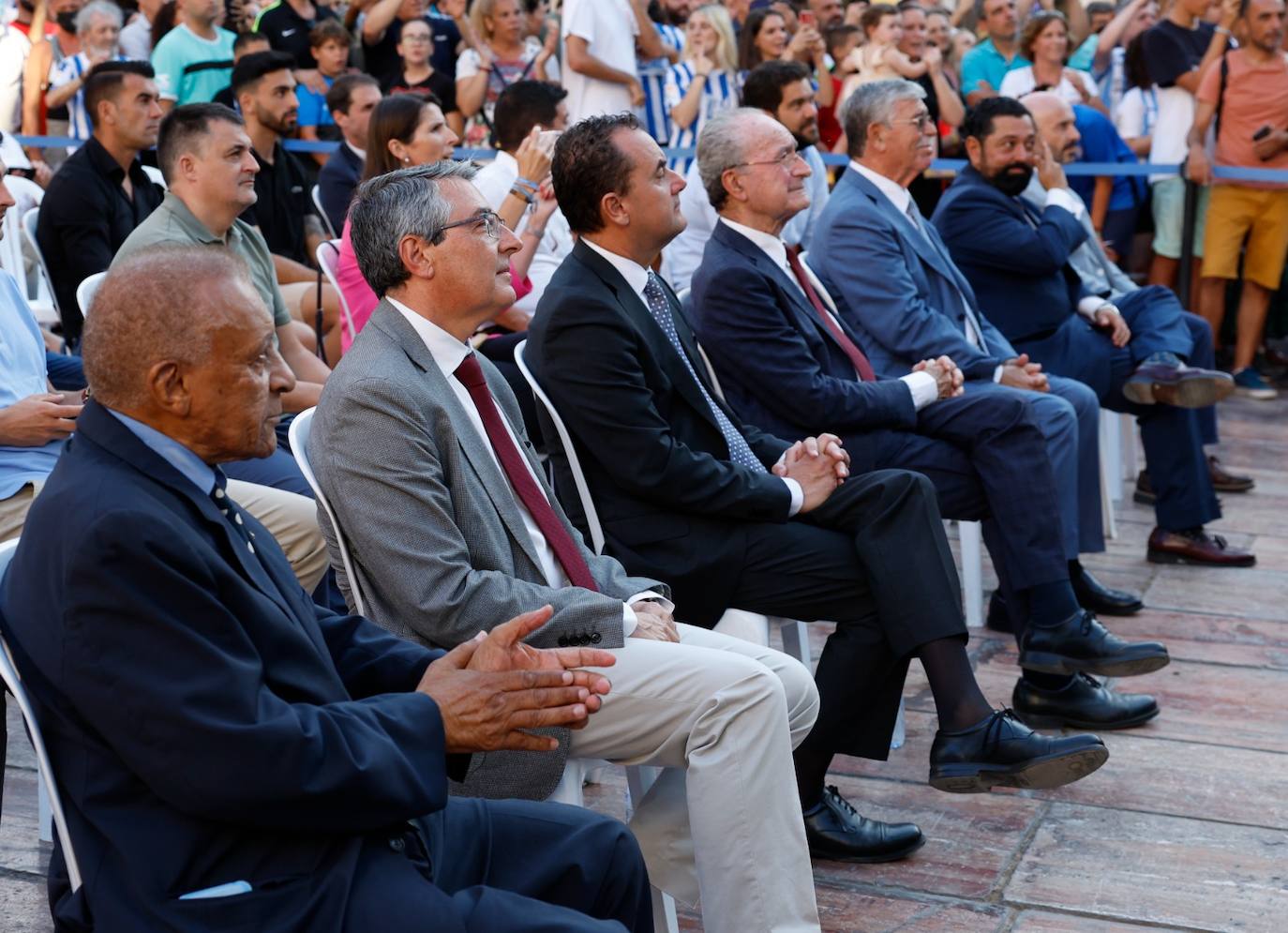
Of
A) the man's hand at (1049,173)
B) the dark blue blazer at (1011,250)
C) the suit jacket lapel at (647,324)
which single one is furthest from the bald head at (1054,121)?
the suit jacket lapel at (647,324)

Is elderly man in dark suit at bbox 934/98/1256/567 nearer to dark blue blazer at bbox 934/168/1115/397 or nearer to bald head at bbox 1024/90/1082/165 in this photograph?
dark blue blazer at bbox 934/168/1115/397

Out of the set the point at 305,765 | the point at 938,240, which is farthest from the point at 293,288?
the point at 305,765

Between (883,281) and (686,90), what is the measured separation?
3.85m

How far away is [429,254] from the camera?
8.54ft

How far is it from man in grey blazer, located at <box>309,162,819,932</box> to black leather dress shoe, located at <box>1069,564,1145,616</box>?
6.79 feet

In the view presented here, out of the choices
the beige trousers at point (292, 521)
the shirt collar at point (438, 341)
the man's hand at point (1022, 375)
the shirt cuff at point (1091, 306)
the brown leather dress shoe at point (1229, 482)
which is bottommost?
the brown leather dress shoe at point (1229, 482)

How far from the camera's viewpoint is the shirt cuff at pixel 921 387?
3.84 m

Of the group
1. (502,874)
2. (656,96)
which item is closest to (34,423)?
(502,874)

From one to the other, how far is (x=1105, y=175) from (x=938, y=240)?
11.3 ft

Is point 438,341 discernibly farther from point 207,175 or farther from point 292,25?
point 292,25

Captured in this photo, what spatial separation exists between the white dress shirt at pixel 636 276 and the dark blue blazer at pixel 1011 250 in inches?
73.5

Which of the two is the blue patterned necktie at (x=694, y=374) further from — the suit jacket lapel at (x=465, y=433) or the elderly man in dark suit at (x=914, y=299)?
the elderly man in dark suit at (x=914, y=299)

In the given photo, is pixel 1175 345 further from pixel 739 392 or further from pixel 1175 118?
pixel 1175 118

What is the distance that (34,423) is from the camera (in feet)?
10.3
